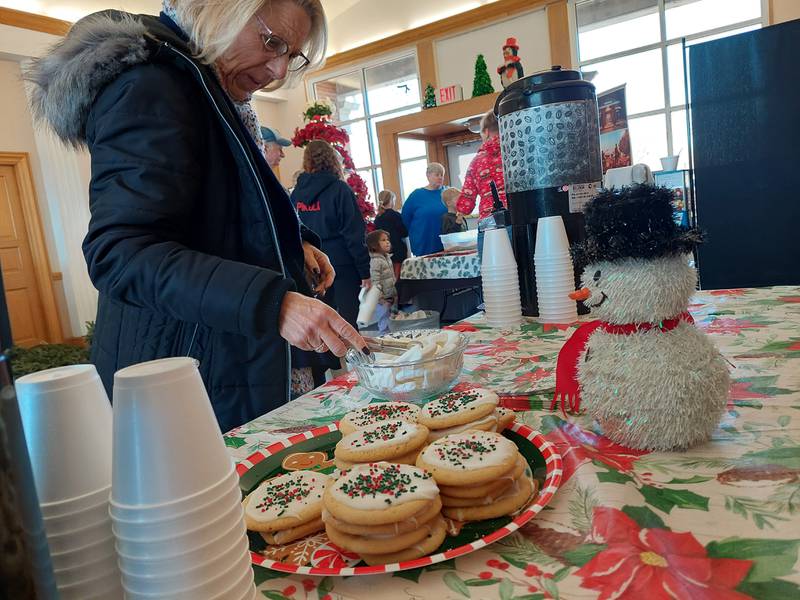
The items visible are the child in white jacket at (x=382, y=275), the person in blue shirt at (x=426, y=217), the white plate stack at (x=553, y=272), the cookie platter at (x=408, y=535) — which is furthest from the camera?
the person in blue shirt at (x=426, y=217)

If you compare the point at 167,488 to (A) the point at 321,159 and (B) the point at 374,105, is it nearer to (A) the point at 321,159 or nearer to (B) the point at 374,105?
(A) the point at 321,159

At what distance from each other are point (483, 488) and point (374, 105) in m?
8.25

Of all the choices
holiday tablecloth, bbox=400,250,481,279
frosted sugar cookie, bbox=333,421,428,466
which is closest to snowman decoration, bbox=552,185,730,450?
frosted sugar cookie, bbox=333,421,428,466

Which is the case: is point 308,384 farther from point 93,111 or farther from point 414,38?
point 414,38

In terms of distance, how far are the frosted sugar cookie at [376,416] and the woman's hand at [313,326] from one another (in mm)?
110

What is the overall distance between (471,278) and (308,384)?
149 centimetres

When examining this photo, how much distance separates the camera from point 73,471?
13.9 inches

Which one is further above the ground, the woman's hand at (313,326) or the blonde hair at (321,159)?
the blonde hair at (321,159)

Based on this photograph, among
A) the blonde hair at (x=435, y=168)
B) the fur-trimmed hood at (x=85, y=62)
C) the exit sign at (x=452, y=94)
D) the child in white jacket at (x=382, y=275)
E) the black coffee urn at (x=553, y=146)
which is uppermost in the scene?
the exit sign at (x=452, y=94)

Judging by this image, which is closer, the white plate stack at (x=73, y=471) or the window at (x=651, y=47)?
the white plate stack at (x=73, y=471)

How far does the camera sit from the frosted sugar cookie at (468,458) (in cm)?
51

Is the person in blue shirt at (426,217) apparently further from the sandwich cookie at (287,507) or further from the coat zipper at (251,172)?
the sandwich cookie at (287,507)

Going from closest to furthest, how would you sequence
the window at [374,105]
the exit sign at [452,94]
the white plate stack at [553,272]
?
the white plate stack at [553,272]
the exit sign at [452,94]
the window at [374,105]

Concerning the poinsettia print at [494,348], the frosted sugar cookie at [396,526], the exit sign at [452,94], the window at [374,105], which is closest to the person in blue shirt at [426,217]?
the exit sign at [452,94]
